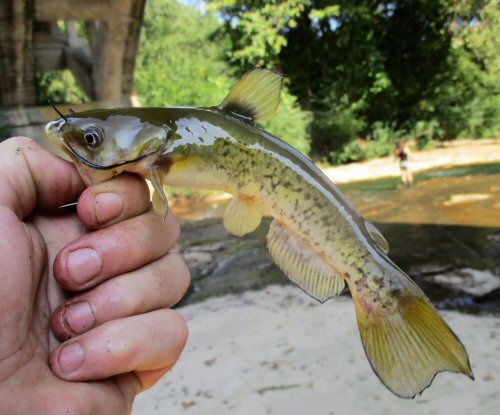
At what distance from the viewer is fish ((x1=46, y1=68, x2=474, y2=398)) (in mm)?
1275

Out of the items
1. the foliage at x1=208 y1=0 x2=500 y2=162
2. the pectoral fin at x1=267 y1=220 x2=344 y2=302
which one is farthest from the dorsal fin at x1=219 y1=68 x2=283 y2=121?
the foliage at x1=208 y1=0 x2=500 y2=162

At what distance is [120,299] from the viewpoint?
1.56 m

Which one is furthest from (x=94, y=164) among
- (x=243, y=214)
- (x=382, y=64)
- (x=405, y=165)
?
(x=382, y=64)

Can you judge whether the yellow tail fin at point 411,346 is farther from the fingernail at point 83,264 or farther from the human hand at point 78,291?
A: the fingernail at point 83,264

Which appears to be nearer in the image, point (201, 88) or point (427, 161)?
point (201, 88)

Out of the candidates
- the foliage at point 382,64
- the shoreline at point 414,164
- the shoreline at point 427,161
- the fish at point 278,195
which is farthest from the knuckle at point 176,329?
the foliage at point 382,64

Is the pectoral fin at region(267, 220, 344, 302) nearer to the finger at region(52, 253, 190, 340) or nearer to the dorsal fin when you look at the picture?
the dorsal fin

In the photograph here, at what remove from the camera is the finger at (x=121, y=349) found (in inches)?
55.6

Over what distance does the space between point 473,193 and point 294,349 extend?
890cm

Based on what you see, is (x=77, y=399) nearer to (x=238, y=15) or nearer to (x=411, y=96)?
(x=238, y=15)

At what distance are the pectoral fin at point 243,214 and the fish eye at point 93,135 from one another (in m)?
0.43

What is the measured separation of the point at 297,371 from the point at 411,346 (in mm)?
3552

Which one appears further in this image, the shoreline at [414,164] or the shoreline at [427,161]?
the shoreline at [427,161]

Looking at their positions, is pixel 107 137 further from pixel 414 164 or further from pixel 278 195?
pixel 414 164
